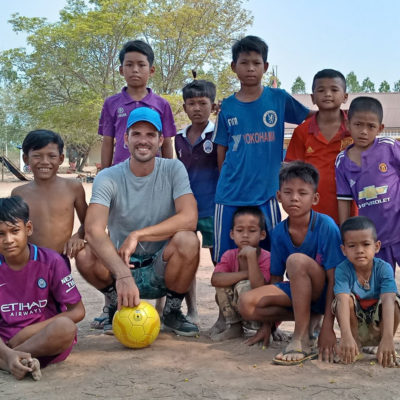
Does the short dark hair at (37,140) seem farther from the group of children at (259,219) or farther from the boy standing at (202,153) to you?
the boy standing at (202,153)

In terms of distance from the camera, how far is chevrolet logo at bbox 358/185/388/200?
3.94 m

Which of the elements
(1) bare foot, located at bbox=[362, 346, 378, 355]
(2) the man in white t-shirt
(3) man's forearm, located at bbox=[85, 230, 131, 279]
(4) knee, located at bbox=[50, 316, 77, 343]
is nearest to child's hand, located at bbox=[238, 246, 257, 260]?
(2) the man in white t-shirt

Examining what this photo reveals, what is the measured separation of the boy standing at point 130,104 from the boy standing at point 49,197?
0.86m

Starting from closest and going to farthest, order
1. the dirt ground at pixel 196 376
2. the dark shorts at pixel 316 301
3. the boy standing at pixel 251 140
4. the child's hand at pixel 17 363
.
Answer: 1. the dirt ground at pixel 196 376
2. the child's hand at pixel 17 363
3. the dark shorts at pixel 316 301
4. the boy standing at pixel 251 140

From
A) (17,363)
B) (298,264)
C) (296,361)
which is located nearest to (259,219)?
(298,264)

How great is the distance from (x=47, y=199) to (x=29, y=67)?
24.1 meters

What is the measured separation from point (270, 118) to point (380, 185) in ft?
3.52

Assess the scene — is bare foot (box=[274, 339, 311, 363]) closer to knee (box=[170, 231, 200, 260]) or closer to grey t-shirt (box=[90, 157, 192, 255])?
knee (box=[170, 231, 200, 260])

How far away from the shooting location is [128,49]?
16.6 feet

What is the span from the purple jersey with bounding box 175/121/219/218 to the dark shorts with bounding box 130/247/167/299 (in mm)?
889

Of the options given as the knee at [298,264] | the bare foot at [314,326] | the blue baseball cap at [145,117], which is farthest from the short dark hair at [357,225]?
the blue baseball cap at [145,117]

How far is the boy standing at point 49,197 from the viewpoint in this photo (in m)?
4.14

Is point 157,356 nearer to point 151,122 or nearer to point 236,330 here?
point 236,330

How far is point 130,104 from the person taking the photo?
5.05 m
